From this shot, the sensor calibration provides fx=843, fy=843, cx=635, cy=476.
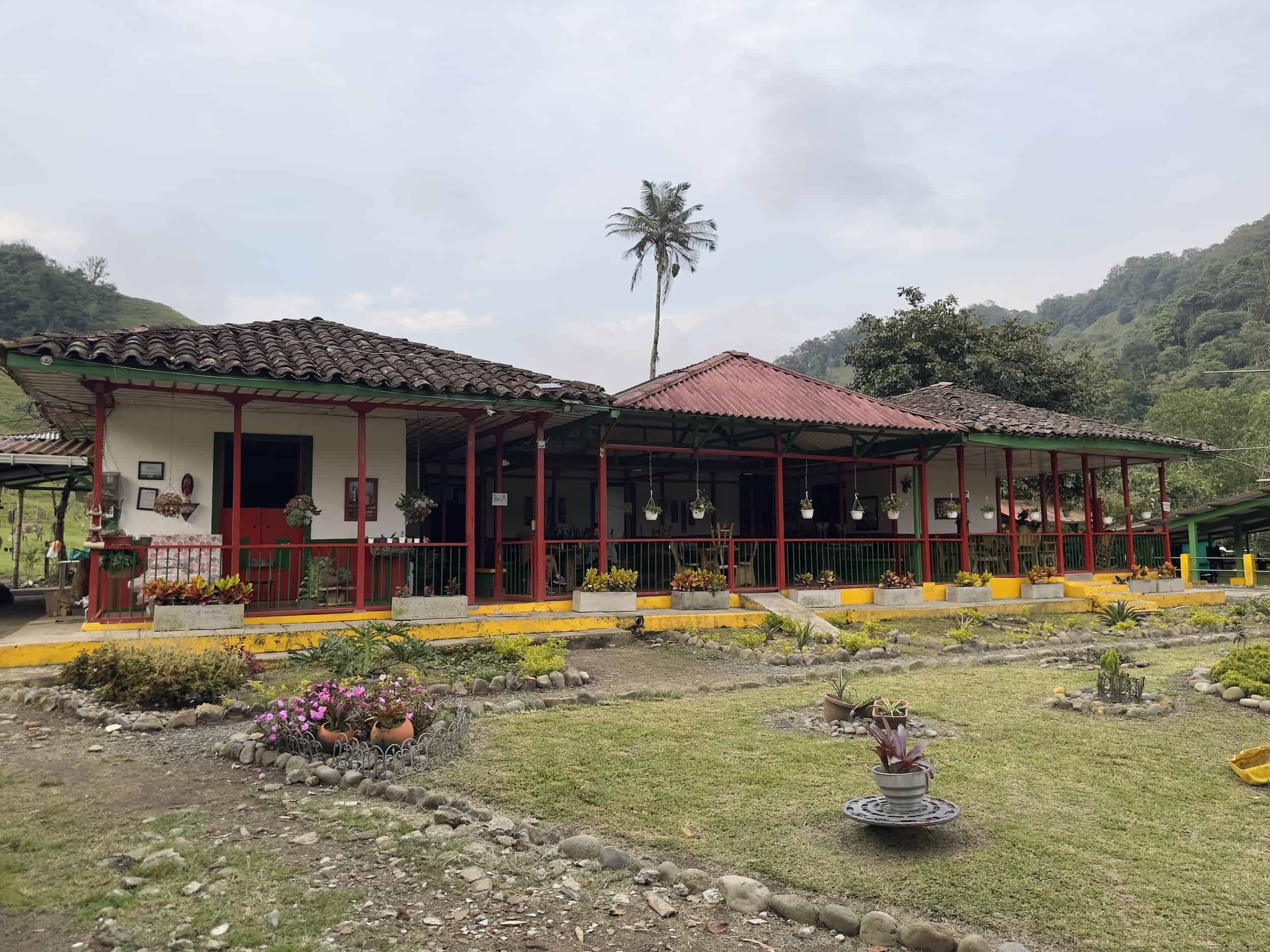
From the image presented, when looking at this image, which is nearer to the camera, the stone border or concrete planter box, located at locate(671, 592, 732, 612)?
the stone border

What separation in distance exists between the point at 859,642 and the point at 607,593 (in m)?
4.27

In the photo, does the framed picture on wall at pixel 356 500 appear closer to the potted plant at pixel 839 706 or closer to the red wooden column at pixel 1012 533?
the potted plant at pixel 839 706

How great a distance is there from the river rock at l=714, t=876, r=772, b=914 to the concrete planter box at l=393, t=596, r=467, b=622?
28.4 feet

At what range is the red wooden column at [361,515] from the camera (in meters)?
11.9

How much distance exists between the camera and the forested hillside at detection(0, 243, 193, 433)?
50.6 meters

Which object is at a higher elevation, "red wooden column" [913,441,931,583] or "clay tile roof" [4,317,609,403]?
"clay tile roof" [4,317,609,403]

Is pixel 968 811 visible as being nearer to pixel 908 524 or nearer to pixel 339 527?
pixel 339 527

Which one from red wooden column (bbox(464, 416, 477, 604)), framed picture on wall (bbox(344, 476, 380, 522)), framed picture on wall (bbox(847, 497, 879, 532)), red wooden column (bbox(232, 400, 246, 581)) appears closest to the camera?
red wooden column (bbox(232, 400, 246, 581))

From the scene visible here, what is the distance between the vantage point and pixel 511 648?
33.8ft

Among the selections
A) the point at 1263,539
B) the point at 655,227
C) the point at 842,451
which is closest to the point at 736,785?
the point at 842,451

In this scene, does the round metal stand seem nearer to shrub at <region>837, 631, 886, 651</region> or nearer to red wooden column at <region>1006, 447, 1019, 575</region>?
shrub at <region>837, 631, 886, 651</region>

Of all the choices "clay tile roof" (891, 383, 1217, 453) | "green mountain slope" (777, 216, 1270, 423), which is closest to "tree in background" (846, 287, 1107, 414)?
"green mountain slope" (777, 216, 1270, 423)

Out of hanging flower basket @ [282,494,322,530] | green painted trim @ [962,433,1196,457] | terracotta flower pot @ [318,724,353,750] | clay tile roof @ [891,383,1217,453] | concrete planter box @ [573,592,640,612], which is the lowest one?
terracotta flower pot @ [318,724,353,750]

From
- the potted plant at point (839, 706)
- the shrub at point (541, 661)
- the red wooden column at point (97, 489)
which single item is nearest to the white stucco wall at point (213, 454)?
the red wooden column at point (97, 489)
